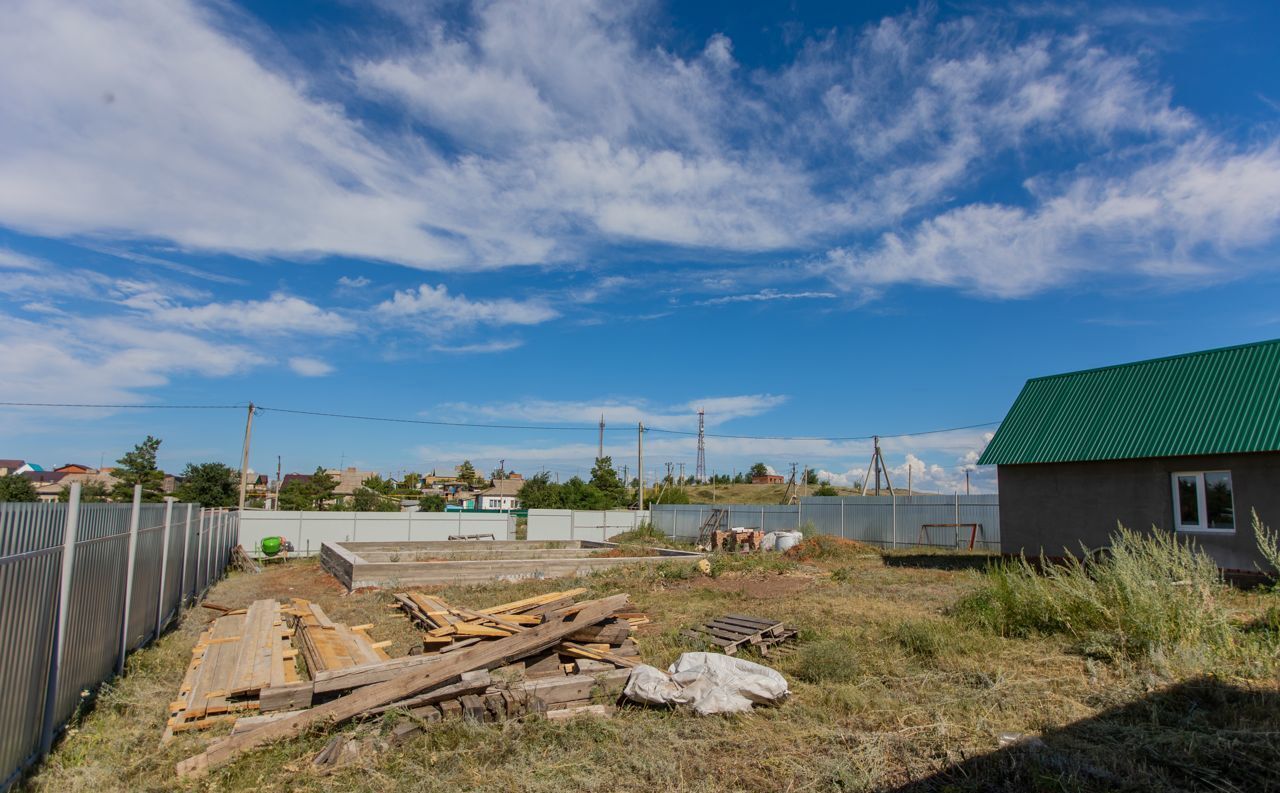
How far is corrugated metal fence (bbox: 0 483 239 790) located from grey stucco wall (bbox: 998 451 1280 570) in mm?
16386

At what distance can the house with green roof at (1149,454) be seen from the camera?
1273cm

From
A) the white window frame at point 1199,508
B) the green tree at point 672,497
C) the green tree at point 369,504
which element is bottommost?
the green tree at point 369,504

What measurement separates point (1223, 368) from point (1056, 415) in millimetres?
3462

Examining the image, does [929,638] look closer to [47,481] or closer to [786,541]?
[786,541]

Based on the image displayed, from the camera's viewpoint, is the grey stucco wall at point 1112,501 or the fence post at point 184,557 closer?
the fence post at point 184,557

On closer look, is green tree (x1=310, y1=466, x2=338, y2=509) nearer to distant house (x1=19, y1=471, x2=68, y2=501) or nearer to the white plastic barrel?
distant house (x1=19, y1=471, x2=68, y2=501)

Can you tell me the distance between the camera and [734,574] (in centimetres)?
1631

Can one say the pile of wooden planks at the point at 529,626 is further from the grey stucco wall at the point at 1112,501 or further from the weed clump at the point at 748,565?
the grey stucco wall at the point at 1112,501

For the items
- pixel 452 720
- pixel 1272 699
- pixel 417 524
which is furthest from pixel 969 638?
pixel 417 524

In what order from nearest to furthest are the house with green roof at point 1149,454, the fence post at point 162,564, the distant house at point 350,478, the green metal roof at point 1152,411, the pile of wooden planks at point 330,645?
the pile of wooden planks at point 330,645 → the fence post at point 162,564 → the house with green roof at point 1149,454 → the green metal roof at point 1152,411 → the distant house at point 350,478

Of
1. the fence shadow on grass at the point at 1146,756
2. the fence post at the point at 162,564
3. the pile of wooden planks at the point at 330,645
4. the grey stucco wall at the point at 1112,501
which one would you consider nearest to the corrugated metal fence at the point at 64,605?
the fence post at the point at 162,564

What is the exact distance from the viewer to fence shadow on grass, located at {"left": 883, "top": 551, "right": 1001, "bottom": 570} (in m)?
17.2

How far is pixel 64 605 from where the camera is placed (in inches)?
209

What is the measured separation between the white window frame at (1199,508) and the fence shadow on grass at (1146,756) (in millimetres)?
9975
